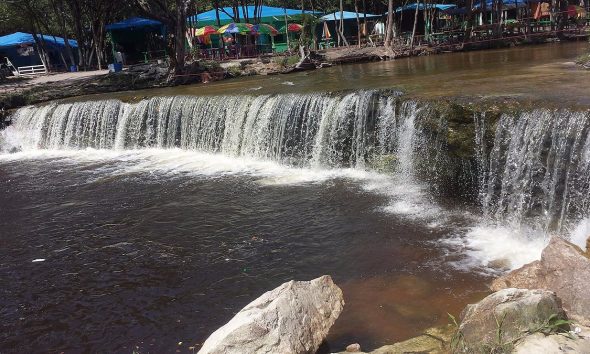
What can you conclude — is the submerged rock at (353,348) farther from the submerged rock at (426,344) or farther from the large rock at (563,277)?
the large rock at (563,277)

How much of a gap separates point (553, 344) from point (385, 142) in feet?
22.5

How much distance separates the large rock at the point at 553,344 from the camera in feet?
11.4

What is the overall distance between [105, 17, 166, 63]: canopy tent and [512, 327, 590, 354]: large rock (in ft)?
94.0

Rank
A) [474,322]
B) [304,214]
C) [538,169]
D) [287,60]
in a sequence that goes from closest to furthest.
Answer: [474,322], [538,169], [304,214], [287,60]

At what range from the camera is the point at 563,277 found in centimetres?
470

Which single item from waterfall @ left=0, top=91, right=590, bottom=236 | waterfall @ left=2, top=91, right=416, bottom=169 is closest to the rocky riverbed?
waterfall @ left=0, top=91, right=590, bottom=236

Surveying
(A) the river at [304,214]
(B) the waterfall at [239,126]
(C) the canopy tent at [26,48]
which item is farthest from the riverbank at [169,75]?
(C) the canopy tent at [26,48]

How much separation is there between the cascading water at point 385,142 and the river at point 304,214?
0.10 feet

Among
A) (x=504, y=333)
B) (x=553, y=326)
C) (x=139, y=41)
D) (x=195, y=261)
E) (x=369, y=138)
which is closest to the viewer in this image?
(x=553, y=326)

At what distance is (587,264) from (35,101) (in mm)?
18249

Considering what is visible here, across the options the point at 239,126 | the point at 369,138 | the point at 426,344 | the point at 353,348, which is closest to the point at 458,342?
the point at 426,344

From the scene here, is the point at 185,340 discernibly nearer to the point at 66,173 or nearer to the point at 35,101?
the point at 66,173

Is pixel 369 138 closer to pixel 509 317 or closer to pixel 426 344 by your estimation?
pixel 426 344

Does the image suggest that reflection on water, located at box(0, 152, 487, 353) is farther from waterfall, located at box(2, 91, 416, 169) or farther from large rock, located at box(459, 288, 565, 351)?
waterfall, located at box(2, 91, 416, 169)
